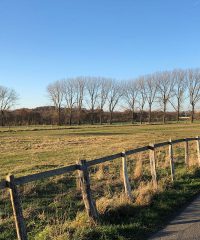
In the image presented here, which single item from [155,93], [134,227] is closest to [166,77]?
[155,93]

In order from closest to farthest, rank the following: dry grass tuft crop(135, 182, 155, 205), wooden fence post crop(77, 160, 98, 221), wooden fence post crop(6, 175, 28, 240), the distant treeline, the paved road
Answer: wooden fence post crop(6, 175, 28, 240) < the paved road < wooden fence post crop(77, 160, 98, 221) < dry grass tuft crop(135, 182, 155, 205) < the distant treeline

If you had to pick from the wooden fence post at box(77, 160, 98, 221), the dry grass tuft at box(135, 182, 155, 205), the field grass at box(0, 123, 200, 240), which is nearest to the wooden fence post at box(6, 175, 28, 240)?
the field grass at box(0, 123, 200, 240)

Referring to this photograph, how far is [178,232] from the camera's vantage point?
5.82 meters

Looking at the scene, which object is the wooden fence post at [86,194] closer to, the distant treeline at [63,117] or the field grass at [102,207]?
the field grass at [102,207]

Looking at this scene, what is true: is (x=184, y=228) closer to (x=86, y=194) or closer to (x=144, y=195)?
(x=86, y=194)

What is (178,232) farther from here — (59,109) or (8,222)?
(59,109)

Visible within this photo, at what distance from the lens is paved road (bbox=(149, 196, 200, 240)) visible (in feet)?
18.3

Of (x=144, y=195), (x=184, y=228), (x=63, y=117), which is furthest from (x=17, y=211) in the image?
(x=63, y=117)

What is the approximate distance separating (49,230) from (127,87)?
113 meters

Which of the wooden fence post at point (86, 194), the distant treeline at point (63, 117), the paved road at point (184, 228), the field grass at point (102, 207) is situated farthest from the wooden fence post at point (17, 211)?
the distant treeline at point (63, 117)

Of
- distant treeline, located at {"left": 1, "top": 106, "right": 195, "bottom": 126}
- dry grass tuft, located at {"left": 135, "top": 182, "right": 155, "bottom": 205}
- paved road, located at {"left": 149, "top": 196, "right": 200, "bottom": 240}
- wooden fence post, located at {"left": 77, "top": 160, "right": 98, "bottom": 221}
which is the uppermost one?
distant treeline, located at {"left": 1, "top": 106, "right": 195, "bottom": 126}

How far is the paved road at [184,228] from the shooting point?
18.3 ft

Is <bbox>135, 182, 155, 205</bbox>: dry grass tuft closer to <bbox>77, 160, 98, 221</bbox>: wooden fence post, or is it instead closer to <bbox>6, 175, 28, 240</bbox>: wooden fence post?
<bbox>77, 160, 98, 221</bbox>: wooden fence post

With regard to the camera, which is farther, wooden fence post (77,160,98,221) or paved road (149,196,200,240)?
wooden fence post (77,160,98,221)
